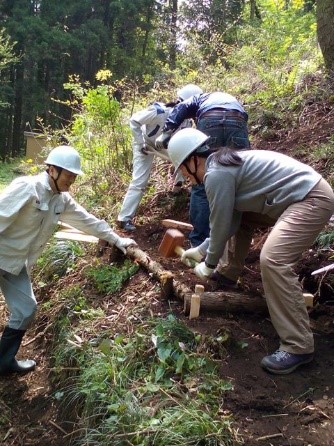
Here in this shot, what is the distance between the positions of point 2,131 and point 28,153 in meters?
15.5

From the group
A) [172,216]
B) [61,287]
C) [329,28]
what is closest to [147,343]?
[61,287]

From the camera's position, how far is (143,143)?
579cm

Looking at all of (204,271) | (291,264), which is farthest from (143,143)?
(291,264)

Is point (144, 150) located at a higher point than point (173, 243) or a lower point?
higher

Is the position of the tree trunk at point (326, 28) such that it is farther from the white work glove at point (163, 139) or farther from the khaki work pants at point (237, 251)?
the khaki work pants at point (237, 251)

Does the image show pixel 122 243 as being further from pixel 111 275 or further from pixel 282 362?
pixel 282 362

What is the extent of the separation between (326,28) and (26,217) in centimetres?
591

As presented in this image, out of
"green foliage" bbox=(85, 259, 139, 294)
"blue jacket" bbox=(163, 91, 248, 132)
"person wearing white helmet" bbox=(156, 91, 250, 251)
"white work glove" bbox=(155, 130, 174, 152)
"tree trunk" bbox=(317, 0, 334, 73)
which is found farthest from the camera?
"tree trunk" bbox=(317, 0, 334, 73)

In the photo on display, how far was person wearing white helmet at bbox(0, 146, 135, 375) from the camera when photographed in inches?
154

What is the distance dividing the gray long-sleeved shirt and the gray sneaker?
818mm

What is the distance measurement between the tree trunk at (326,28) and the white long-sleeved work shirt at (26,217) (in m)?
5.46

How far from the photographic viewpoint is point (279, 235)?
3115 millimetres

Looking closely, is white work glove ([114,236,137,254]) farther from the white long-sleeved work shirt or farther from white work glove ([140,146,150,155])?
white work glove ([140,146,150,155])

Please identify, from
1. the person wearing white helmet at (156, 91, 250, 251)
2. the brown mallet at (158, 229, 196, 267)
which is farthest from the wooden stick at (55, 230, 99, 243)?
the person wearing white helmet at (156, 91, 250, 251)
